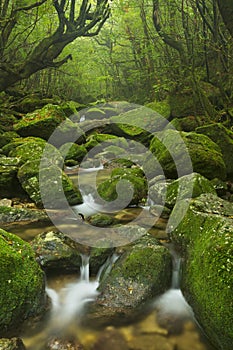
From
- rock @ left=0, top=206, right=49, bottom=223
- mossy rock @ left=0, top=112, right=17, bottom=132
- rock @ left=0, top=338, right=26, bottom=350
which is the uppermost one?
mossy rock @ left=0, top=112, right=17, bottom=132

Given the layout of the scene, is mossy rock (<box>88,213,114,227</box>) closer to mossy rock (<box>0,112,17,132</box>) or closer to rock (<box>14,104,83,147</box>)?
rock (<box>14,104,83,147</box>)

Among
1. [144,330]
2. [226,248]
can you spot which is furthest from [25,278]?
[226,248]

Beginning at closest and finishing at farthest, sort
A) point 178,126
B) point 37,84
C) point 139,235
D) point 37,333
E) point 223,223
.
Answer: point 37,333 → point 223,223 → point 139,235 → point 178,126 → point 37,84

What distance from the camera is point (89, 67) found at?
27.5 meters

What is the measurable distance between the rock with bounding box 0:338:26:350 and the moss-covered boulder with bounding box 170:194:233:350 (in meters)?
1.71

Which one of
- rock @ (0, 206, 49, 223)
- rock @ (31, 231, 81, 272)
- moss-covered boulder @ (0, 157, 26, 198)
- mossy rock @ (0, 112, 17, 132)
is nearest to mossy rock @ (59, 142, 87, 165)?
mossy rock @ (0, 112, 17, 132)

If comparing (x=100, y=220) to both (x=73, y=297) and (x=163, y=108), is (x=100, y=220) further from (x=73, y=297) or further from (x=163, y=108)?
(x=163, y=108)

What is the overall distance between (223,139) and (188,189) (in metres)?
3.32

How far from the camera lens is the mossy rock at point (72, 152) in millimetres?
10301

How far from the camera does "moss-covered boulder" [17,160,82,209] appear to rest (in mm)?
6129

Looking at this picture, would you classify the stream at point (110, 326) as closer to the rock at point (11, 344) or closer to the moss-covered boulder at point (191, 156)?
the rock at point (11, 344)

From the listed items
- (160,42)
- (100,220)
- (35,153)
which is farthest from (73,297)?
(160,42)

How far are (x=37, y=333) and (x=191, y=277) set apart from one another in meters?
1.69

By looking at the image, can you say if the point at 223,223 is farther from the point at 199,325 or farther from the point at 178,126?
the point at 178,126
